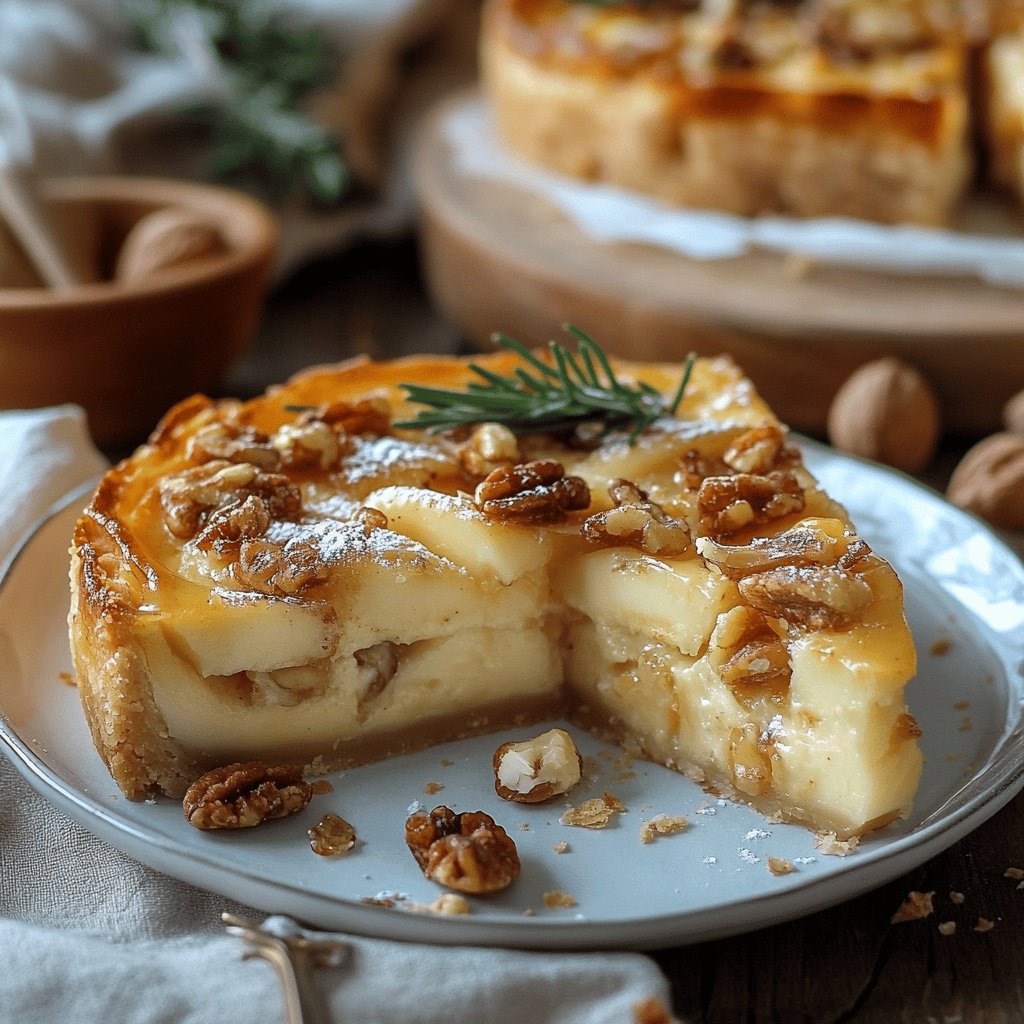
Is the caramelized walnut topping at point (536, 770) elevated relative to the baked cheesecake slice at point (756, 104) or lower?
lower

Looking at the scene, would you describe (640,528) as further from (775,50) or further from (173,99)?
(173,99)

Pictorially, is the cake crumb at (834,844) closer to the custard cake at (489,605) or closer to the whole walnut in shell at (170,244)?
the custard cake at (489,605)

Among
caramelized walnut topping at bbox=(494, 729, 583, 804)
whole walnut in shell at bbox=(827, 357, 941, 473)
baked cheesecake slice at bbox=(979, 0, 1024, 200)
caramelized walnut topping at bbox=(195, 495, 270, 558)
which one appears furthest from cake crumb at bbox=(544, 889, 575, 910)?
baked cheesecake slice at bbox=(979, 0, 1024, 200)

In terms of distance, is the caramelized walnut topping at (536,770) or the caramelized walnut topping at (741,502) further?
the caramelized walnut topping at (741,502)

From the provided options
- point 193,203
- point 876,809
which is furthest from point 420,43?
point 876,809

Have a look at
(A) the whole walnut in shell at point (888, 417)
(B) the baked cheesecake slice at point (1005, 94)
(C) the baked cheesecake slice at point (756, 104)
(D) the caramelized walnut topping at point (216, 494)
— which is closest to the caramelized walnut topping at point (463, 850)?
(D) the caramelized walnut topping at point (216, 494)

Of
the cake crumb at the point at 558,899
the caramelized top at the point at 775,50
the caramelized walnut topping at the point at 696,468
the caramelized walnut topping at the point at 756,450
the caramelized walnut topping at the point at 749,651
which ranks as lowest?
the cake crumb at the point at 558,899

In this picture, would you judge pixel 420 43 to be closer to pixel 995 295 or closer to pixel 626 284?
pixel 626 284
